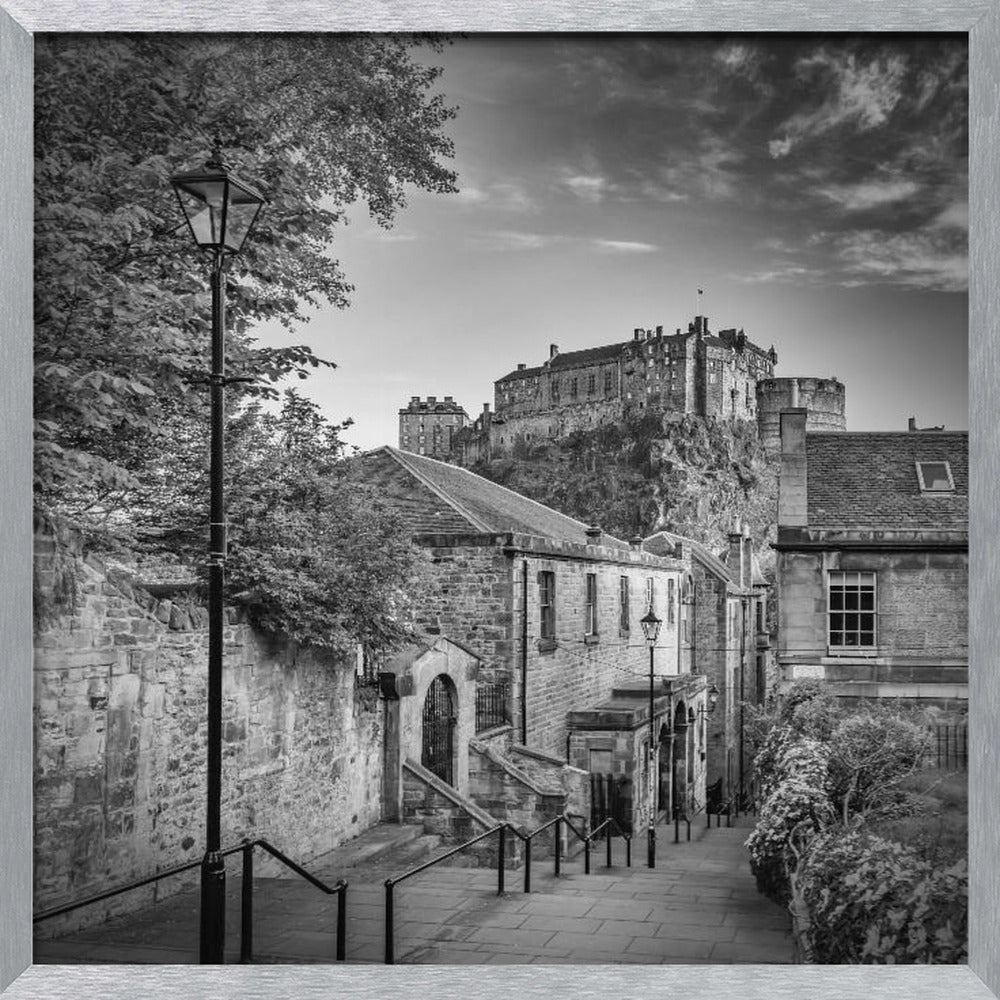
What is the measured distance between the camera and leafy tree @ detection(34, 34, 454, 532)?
508cm

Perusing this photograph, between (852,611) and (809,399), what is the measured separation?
1453 millimetres

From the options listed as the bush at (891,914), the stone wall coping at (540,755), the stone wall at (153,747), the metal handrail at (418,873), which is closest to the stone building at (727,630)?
the stone wall coping at (540,755)

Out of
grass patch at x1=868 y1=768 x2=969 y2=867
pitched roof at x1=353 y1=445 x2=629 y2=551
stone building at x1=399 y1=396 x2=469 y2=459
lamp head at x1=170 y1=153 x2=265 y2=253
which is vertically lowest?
grass patch at x1=868 y1=768 x2=969 y2=867

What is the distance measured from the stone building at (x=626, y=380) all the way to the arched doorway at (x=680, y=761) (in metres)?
1.85

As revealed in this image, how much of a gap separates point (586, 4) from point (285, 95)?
5.63ft

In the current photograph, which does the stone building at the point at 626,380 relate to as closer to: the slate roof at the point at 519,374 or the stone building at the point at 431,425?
the slate roof at the point at 519,374

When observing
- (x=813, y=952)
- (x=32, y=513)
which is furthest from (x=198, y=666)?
(x=813, y=952)

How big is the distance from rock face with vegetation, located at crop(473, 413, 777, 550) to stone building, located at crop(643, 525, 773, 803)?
0.13 metres

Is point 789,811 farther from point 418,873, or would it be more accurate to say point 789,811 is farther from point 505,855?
point 418,873

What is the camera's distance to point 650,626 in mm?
6309

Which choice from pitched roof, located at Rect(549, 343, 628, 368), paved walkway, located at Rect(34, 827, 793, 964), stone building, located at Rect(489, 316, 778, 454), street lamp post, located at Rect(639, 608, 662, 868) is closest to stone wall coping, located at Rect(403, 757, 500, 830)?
paved walkway, located at Rect(34, 827, 793, 964)

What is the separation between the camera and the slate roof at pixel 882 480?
5418 millimetres

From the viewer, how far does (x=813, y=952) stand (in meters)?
4.58

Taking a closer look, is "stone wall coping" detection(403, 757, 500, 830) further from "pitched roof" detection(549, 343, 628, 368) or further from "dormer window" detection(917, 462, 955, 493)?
"dormer window" detection(917, 462, 955, 493)
